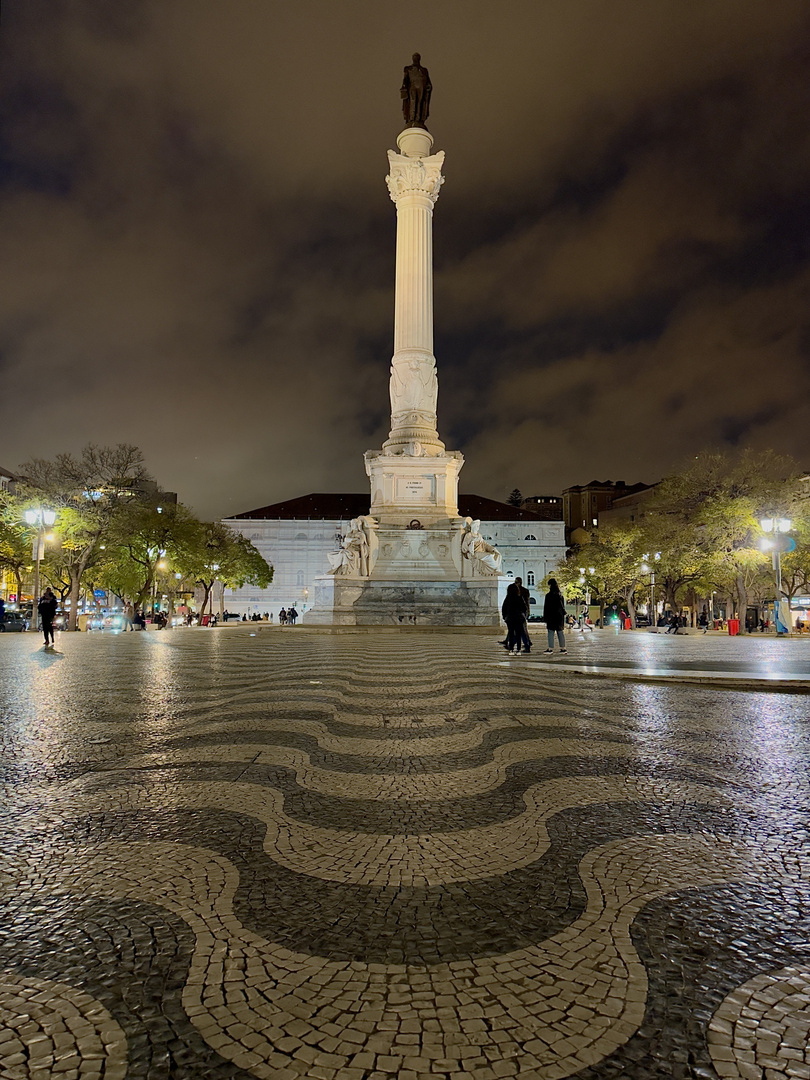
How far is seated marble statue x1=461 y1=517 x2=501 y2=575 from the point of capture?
2808cm

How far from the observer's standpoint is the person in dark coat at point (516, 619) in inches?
586

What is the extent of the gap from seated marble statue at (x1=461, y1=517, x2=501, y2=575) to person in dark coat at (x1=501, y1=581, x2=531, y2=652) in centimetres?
1225

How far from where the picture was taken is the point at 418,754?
16.1 feet

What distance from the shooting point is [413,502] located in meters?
30.7

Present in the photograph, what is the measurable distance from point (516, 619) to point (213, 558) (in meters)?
40.4

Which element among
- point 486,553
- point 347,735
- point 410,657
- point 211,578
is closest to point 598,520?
point 211,578

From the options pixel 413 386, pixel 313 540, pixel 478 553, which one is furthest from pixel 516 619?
pixel 313 540

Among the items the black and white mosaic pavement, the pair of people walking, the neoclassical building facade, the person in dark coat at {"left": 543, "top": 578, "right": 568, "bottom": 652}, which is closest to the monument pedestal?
the person in dark coat at {"left": 543, "top": 578, "right": 568, "bottom": 652}

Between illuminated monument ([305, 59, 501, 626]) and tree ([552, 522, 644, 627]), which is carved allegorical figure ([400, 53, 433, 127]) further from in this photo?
tree ([552, 522, 644, 627])

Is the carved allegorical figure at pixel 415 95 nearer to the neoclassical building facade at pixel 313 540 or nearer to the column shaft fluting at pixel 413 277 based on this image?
the column shaft fluting at pixel 413 277

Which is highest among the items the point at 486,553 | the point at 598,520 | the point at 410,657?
the point at 598,520

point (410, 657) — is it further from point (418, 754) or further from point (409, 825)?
point (409, 825)

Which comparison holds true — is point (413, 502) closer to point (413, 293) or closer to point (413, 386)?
point (413, 386)

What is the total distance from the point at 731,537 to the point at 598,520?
276ft
